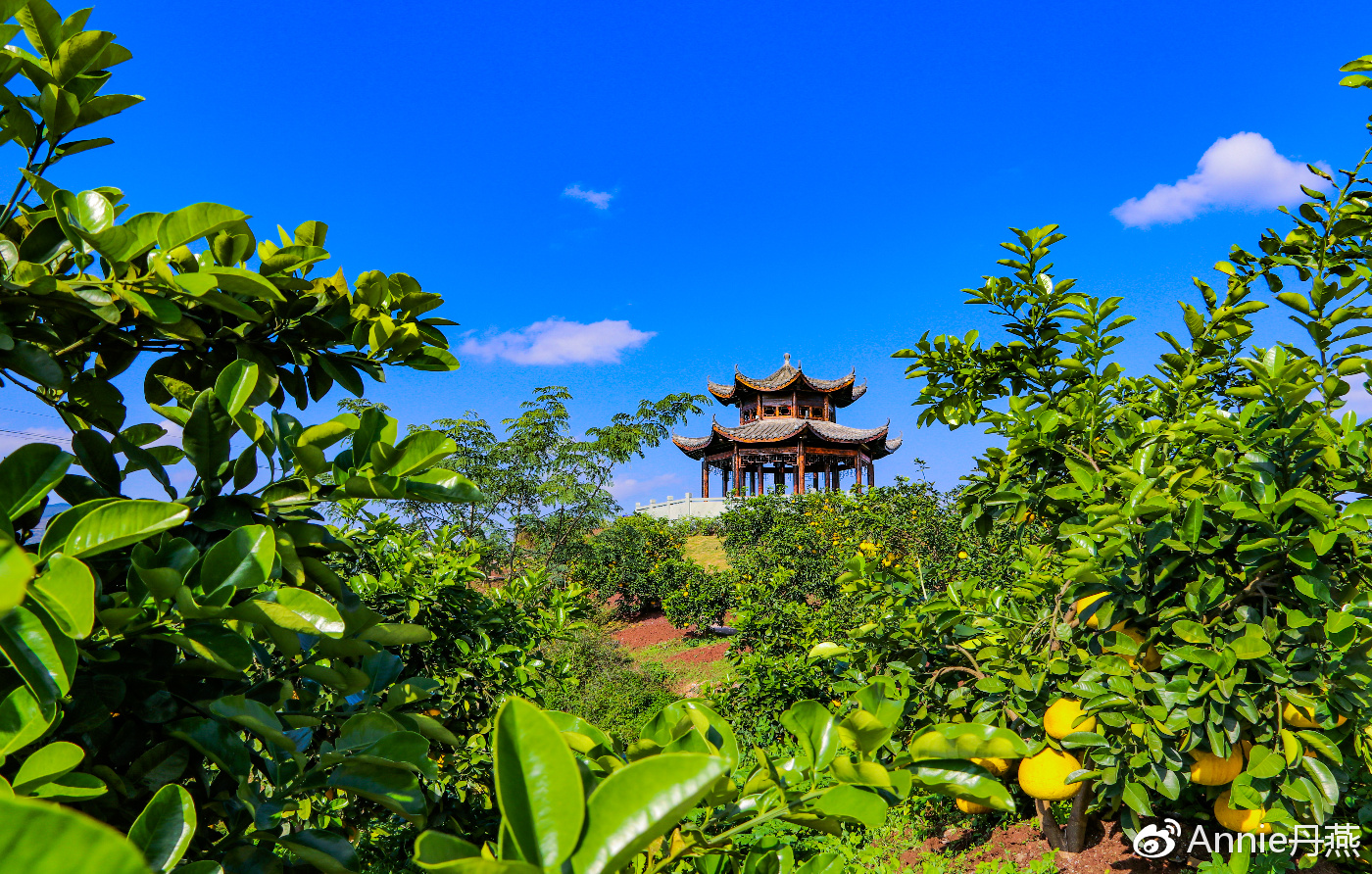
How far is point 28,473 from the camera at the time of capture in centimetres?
85

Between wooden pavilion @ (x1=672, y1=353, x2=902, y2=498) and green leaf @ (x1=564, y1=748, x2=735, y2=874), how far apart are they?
2467 cm

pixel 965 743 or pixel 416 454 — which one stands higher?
pixel 416 454

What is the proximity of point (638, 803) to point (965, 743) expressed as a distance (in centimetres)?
49

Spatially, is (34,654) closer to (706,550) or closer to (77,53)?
(77,53)

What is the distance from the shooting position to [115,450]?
1165 millimetres

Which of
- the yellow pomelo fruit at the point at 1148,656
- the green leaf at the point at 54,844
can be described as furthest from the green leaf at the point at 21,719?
the yellow pomelo fruit at the point at 1148,656

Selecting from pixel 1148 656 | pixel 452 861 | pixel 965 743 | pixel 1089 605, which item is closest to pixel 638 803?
pixel 452 861

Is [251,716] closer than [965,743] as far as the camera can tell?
No

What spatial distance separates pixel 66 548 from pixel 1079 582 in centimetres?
270

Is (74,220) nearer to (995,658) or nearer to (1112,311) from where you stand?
(995,658)

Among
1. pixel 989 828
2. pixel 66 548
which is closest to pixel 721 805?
pixel 66 548

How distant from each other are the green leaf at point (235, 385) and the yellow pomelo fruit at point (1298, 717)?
2958 mm

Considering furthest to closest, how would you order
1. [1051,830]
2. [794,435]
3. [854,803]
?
[794,435] → [1051,830] → [854,803]

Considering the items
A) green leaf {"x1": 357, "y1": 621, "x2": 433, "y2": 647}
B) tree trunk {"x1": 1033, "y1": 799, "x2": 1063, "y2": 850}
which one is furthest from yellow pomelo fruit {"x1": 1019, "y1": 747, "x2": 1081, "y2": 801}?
green leaf {"x1": 357, "y1": 621, "x2": 433, "y2": 647}
